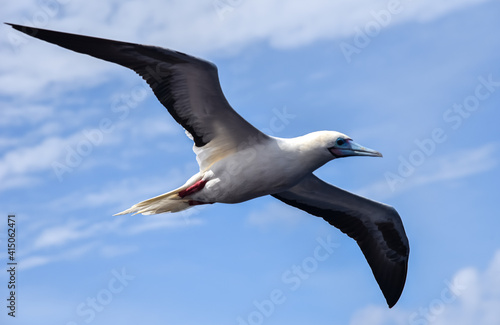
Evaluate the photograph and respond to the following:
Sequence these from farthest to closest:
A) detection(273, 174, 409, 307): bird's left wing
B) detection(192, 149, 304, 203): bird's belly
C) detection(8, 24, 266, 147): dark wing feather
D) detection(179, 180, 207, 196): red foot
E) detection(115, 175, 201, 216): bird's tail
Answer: detection(273, 174, 409, 307): bird's left wing → detection(115, 175, 201, 216): bird's tail → detection(179, 180, 207, 196): red foot → detection(192, 149, 304, 203): bird's belly → detection(8, 24, 266, 147): dark wing feather

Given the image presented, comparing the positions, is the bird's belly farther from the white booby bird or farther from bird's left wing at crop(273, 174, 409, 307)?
bird's left wing at crop(273, 174, 409, 307)

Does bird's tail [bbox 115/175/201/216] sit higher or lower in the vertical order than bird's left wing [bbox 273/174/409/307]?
higher

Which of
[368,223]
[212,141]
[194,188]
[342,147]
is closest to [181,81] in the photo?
[212,141]

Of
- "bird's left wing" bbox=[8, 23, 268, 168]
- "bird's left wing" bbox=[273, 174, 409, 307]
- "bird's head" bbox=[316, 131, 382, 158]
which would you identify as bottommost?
"bird's left wing" bbox=[273, 174, 409, 307]

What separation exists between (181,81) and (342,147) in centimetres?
270

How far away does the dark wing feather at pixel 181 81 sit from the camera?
10359 millimetres

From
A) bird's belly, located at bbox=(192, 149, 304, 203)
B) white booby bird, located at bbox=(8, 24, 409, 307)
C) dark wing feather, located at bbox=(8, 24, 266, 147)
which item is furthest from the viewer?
bird's belly, located at bbox=(192, 149, 304, 203)

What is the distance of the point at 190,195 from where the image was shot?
11.7 m

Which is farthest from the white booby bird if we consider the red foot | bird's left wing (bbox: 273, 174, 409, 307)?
bird's left wing (bbox: 273, 174, 409, 307)

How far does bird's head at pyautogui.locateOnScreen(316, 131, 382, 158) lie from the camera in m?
11.5

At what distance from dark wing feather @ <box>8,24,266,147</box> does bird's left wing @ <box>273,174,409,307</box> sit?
7.86 feet

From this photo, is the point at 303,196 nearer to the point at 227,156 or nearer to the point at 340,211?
the point at 340,211

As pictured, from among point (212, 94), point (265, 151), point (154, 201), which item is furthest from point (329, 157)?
point (154, 201)

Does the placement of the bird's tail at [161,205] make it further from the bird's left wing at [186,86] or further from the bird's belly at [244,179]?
the bird's left wing at [186,86]
